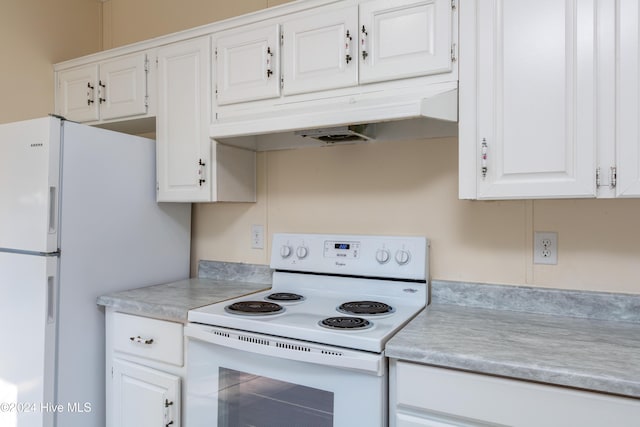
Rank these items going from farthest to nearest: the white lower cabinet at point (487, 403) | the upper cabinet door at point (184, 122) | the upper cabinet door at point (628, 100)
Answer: the upper cabinet door at point (184, 122) → the upper cabinet door at point (628, 100) → the white lower cabinet at point (487, 403)

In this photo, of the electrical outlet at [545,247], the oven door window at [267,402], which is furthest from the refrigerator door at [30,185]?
the electrical outlet at [545,247]

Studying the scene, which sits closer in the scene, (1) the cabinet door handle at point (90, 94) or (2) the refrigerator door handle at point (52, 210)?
(2) the refrigerator door handle at point (52, 210)

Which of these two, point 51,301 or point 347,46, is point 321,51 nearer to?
point 347,46

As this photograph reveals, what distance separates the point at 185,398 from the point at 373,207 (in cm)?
114

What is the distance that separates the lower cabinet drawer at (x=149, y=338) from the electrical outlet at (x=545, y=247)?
1451mm

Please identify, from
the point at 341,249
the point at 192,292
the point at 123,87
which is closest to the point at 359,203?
the point at 341,249

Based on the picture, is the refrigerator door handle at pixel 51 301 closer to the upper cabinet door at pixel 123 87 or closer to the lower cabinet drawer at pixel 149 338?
the lower cabinet drawer at pixel 149 338

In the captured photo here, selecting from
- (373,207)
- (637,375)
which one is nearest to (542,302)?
(637,375)

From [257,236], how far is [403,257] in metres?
0.85

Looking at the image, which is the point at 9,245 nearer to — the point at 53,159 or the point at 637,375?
the point at 53,159

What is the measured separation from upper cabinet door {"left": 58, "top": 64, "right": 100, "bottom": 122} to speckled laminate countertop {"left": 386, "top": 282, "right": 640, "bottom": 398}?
2127 mm

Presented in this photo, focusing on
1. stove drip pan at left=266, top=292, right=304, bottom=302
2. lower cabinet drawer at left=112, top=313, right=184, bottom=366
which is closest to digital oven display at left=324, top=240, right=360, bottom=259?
stove drip pan at left=266, top=292, right=304, bottom=302

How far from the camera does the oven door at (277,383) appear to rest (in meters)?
1.28

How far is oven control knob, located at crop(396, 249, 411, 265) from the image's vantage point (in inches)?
70.6
